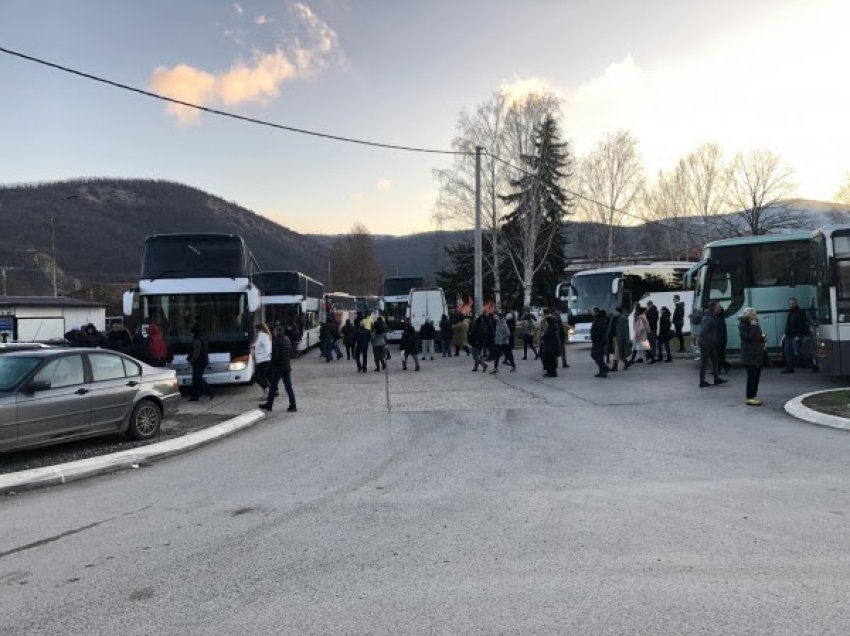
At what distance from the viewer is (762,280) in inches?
711

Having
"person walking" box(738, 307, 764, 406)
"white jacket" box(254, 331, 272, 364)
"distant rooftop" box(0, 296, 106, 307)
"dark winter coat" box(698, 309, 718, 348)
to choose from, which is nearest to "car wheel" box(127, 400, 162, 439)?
"white jacket" box(254, 331, 272, 364)

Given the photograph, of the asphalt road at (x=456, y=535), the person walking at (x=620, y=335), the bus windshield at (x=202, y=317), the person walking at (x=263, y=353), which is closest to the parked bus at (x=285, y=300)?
the bus windshield at (x=202, y=317)

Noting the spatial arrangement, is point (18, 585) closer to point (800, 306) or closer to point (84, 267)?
point (800, 306)

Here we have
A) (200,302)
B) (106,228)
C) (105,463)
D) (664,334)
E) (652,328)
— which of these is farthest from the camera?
(106,228)

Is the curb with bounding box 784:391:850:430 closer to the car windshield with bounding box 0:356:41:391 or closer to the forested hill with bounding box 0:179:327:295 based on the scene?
the car windshield with bounding box 0:356:41:391

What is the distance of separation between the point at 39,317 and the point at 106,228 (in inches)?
2637

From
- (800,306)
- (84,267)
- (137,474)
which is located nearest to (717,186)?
(800,306)

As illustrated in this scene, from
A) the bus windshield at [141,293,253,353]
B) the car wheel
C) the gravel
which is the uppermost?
the bus windshield at [141,293,253,353]

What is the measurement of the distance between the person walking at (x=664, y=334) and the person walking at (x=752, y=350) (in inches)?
304

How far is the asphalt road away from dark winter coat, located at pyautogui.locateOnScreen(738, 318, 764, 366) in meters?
1.54

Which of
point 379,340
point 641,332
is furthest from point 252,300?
point 641,332

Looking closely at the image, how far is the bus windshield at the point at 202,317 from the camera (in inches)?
622

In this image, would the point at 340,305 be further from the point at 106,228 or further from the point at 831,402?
the point at 106,228

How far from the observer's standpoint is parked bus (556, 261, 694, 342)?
2845cm
